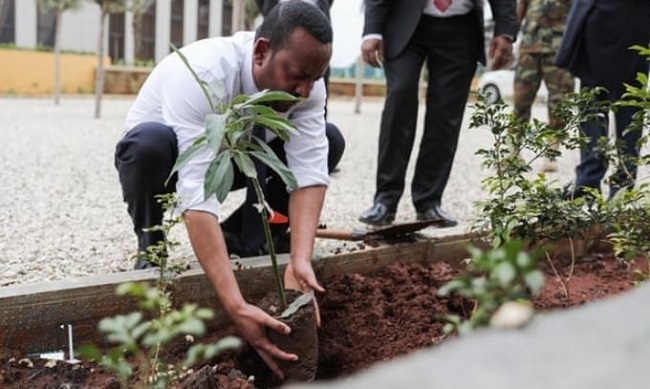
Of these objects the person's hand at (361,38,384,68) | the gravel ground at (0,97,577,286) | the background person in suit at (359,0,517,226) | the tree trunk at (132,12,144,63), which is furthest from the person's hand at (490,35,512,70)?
the tree trunk at (132,12,144,63)

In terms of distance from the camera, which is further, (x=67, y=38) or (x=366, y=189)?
(x=67, y=38)

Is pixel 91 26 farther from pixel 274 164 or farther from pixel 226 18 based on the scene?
pixel 274 164

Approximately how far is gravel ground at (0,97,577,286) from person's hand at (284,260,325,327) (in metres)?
0.40

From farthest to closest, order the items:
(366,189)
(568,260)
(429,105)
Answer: (366,189) → (429,105) → (568,260)

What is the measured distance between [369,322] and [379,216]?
4.06 feet

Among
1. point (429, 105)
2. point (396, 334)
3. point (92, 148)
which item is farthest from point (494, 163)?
point (92, 148)

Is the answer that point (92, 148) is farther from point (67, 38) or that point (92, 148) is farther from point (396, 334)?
point (67, 38)

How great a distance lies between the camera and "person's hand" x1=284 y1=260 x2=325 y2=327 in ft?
6.93

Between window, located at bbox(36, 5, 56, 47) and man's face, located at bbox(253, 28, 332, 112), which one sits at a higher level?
man's face, located at bbox(253, 28, 332, 112)

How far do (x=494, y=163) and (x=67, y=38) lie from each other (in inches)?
1054

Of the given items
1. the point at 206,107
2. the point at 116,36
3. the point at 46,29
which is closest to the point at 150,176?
the point at 206,107

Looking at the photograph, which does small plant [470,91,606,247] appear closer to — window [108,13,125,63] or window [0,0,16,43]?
window [0,0,16,43]

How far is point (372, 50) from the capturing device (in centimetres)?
337

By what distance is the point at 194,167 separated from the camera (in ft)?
6.61
